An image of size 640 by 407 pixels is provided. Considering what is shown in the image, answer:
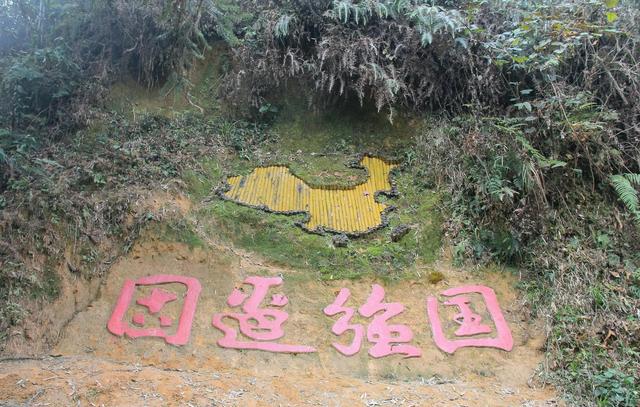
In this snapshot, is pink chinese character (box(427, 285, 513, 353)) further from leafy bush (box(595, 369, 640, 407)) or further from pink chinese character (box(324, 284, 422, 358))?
leafy bush (box(595, 369, 640, 407))

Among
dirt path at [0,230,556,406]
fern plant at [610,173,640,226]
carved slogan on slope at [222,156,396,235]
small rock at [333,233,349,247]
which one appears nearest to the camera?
dirt path at [0,230,556,406]

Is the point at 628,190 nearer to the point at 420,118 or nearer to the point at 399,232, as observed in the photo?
the point at 399,232

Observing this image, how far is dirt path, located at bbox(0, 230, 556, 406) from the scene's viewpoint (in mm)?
3914

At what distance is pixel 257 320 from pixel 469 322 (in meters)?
2.13

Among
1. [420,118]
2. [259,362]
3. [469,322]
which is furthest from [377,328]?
[420,118]

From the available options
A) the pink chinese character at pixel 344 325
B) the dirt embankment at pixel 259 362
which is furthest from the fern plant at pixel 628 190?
the pink chinese character at pixel 344 325

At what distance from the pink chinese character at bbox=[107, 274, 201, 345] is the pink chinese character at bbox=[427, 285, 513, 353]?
244 centimetres

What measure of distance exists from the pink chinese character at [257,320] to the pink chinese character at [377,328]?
1.32 ft

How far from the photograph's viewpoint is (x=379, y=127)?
7.04 meters

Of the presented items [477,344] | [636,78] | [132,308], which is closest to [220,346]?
[132,308]

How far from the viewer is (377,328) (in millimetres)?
4844

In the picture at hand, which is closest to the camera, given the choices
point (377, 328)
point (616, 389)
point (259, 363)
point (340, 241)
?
point (616, 389)

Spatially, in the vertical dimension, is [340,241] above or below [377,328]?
above

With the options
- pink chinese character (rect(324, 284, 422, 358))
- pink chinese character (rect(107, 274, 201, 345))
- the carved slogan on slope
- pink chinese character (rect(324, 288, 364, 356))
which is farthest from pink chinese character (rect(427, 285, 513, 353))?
pink chinese character (rect(107, 274, 201, 345))
